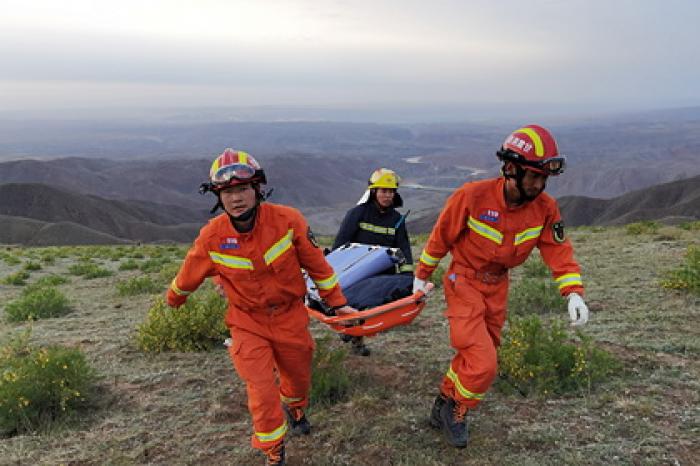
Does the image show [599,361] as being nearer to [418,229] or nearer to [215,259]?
[215,259]

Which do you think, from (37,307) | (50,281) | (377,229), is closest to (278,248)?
(377,229)

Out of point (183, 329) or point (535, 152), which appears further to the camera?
point (183, 329)

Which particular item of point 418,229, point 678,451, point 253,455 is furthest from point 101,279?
point 418,229

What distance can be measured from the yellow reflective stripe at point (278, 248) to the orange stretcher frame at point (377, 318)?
0.86 meters

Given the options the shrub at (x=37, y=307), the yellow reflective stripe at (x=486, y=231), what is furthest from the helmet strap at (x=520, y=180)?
the shrub at (x=37, y=307)

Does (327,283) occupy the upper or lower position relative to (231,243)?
lower

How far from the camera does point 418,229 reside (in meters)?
116

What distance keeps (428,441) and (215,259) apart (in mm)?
2291

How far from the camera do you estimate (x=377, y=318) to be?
444 cm

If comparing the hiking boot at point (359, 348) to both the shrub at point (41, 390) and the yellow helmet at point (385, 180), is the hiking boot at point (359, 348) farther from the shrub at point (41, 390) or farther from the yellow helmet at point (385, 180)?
the shrub at point (41, 390)

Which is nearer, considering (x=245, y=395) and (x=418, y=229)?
(x=245, y=395)

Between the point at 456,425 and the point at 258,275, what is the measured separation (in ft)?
6.54

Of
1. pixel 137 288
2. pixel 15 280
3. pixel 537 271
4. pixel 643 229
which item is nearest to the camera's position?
pixel 537 271

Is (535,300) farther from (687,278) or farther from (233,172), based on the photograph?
(233,172)
